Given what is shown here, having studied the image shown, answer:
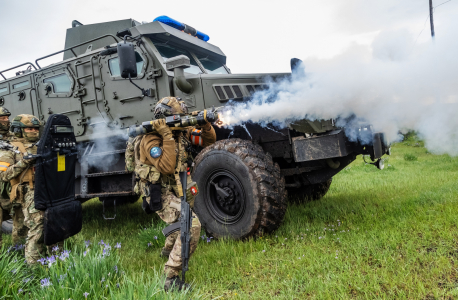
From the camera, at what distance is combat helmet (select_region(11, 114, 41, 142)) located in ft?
11.0

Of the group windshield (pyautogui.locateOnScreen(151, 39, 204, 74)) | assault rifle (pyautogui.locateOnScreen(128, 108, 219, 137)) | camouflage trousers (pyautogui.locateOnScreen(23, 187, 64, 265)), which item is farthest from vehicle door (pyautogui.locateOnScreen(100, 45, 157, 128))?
camouflage trousers (pyautogui.locateOnScreen(23, 187, 64, 265))

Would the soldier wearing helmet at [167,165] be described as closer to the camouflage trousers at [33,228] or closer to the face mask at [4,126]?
the camouflage trousers at [33,228]

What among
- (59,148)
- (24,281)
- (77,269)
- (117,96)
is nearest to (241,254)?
(77,269)

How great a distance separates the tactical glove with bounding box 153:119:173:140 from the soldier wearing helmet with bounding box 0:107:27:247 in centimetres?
155

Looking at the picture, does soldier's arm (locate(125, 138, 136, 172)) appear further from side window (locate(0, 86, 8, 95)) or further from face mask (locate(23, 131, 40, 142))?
side window (locate(0, 86, 8, 95))

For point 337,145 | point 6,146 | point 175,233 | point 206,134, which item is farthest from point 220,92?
point 6,146

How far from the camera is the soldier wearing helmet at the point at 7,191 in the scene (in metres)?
Result: 3.24

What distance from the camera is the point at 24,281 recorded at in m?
2.65

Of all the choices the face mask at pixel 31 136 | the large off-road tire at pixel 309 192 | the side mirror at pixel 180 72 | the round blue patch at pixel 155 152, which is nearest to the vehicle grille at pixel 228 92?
the side mirror at pixel 180 72

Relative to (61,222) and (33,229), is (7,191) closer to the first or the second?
(33,229)

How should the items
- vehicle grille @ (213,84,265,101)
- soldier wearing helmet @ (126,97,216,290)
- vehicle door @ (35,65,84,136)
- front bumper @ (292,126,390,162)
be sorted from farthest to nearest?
1. vehicle door @ (35,65,84,136)
2. vehicle grille @ (213,84,265,101)
3. front bumper @ (292,126,390,162)
4. soldier wearing helmet @ (126,97,216,290)

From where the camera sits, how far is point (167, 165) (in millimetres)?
2959

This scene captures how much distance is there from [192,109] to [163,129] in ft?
4.09

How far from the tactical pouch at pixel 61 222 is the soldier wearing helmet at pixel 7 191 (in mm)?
667
